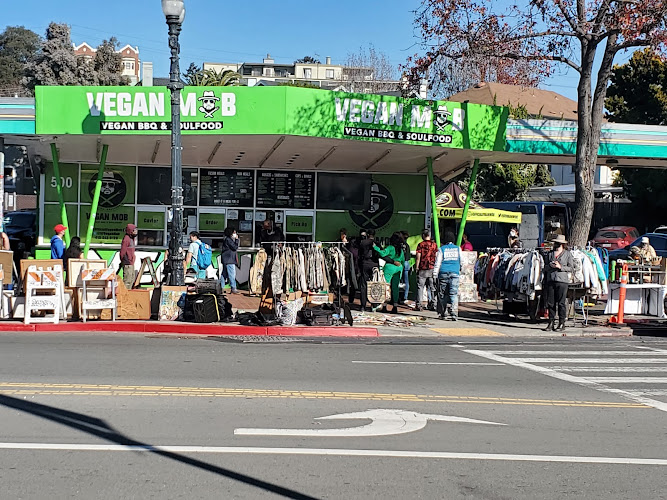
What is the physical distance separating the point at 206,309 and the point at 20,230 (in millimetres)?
15595

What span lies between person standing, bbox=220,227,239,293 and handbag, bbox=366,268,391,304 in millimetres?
3960

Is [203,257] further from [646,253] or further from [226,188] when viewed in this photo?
[646,253]

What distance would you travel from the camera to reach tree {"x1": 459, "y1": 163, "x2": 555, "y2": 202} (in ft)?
125

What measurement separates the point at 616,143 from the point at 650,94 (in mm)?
23808

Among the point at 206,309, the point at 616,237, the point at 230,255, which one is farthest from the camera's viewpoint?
the point at 616,237

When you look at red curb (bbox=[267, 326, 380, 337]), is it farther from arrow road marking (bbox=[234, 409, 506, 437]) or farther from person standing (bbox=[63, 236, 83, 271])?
arrow road marking (bbox=[234, 409, 506, 437])

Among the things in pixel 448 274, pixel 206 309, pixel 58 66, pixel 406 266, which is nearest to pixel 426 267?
pixel 406 266

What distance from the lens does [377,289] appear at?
59.6 feet

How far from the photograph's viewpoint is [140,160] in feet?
69.6

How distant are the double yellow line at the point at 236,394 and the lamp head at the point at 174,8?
8775 mm

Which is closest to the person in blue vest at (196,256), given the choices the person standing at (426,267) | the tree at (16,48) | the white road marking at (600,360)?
the person standing at (426,267)

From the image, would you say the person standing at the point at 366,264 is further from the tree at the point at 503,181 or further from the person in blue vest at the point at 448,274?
the tree at the point at 503,181

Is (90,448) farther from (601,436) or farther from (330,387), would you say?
(601,436)

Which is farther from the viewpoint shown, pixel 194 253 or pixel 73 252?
pixel 194 253
